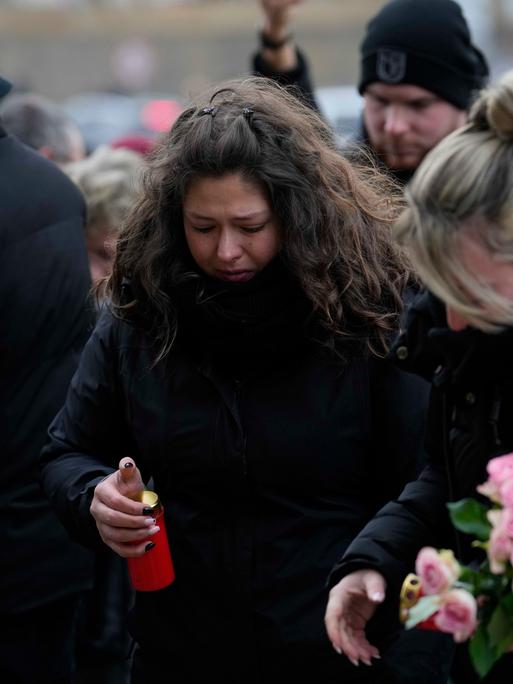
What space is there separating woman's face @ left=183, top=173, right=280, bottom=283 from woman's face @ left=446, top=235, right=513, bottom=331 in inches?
31.6

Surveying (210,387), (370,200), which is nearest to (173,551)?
(210,387)

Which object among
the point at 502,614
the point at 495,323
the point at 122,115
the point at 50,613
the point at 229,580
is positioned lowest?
the point at 122,115

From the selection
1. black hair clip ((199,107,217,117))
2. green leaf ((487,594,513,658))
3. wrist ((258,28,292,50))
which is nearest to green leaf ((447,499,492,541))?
green leaf ((487,594,513,658))

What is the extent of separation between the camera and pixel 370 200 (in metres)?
3.14

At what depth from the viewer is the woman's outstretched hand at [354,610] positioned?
94.3 inches

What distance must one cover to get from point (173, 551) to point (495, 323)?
1.09m

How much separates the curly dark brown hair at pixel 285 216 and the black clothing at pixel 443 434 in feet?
1.37

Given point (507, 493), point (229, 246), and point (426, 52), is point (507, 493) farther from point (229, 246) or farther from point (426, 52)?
point (426, 52)

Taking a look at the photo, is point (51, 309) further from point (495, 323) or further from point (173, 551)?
point (495, 323)

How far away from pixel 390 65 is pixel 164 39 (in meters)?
39.1

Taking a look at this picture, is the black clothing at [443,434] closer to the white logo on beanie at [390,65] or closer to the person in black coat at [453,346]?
the person in black coat at [453,346]

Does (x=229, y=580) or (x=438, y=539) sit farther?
(x=229, y=580)

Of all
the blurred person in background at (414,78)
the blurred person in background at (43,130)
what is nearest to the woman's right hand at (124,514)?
the blurred person in background at (414,78)

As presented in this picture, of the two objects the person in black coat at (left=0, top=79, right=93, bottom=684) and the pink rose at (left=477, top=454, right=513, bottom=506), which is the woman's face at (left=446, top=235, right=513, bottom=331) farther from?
the person in black coat at (left=0, top=79, right=93, bottom=684)
